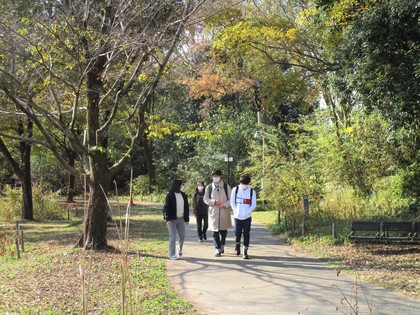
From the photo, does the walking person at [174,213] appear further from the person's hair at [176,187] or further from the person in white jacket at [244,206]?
the person in white jacket at [244,206]

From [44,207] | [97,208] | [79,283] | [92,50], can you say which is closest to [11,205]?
[44,207]

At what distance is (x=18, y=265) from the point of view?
10.5 meters

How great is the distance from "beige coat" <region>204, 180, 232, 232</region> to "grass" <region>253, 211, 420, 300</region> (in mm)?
2174

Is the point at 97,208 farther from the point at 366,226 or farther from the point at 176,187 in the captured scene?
the point at 366,226

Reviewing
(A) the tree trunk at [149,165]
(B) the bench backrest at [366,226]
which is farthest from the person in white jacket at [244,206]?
(A) the tree trunk at [149,165]

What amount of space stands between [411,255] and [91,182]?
7.26 meters

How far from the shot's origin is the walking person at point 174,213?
10.3 m

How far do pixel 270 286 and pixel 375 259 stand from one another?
3475 millimetres

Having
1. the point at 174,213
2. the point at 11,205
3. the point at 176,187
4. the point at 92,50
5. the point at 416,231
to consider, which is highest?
the point at 92,50

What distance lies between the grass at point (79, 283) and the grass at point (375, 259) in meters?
3.25

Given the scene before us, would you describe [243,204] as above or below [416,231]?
above

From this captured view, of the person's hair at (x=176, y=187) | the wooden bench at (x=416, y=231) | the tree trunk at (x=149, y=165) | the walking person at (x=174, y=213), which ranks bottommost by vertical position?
the wooden bench at (x=416, y=231)

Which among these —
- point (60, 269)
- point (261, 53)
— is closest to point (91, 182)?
point (60, 269)

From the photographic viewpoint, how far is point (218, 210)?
35.8 ft
